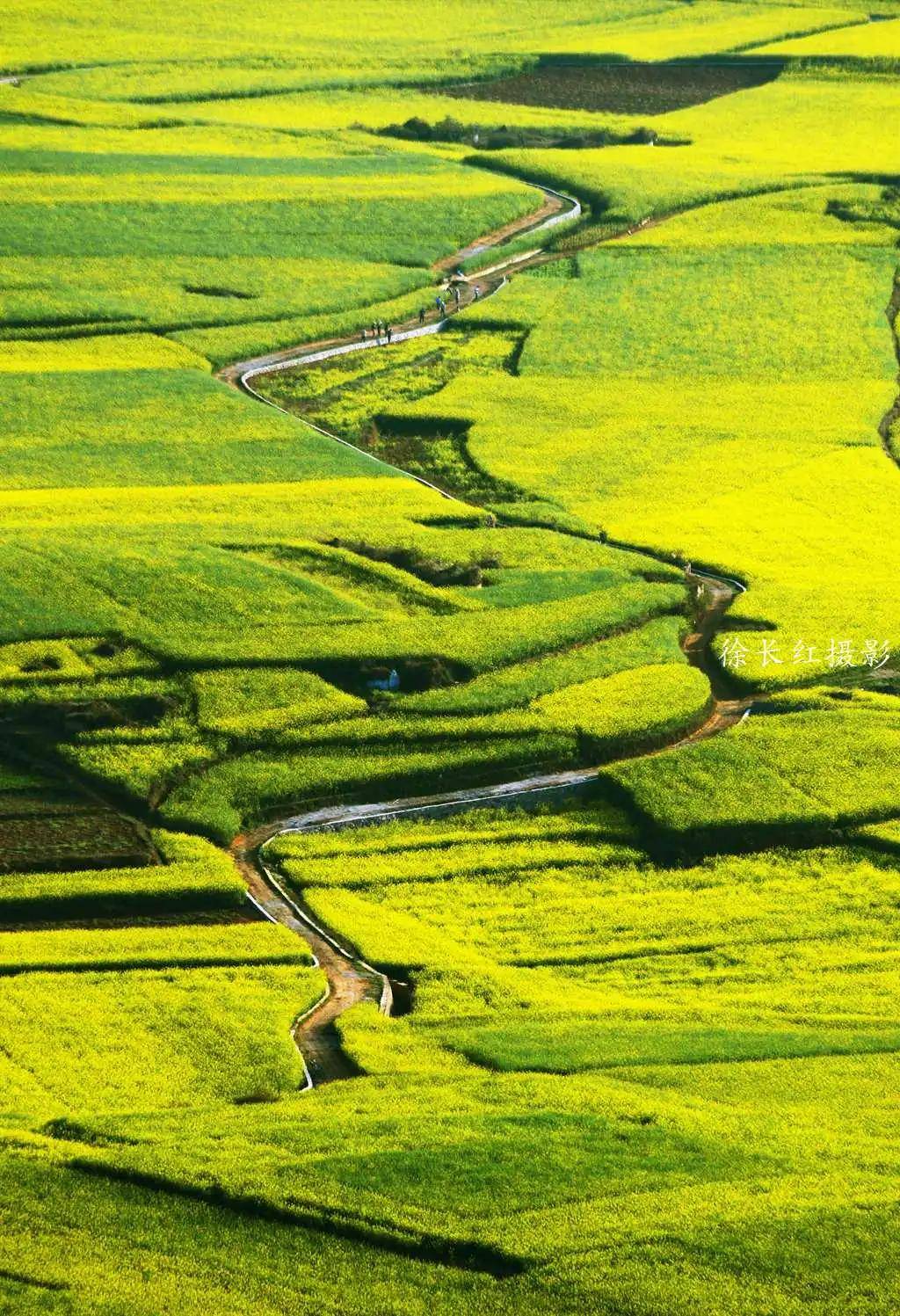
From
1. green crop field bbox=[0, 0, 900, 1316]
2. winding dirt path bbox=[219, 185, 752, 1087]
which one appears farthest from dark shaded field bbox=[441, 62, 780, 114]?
winding dirt path bbox=[219, 185, 752, 1087]

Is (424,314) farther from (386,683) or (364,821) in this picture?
(364,821)

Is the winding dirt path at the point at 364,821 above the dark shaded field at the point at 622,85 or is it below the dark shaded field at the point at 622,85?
below

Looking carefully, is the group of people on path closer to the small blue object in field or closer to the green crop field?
the green crop field

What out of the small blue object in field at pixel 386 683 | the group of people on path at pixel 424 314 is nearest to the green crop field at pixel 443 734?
the group of people on path at pixel 424 314

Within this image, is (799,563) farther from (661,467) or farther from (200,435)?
(200,435)

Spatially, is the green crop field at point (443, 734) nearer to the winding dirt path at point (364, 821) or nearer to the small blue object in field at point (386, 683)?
the winding dirt path at point (364, 821)

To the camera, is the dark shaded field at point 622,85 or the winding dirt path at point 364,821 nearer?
the winding dirt path at point 364,821

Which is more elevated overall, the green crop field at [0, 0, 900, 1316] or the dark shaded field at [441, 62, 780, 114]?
the dark shaded field at [441, 62, 780, 114]
